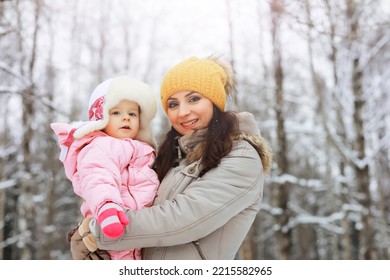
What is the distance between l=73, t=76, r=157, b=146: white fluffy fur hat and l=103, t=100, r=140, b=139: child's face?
0.03 metres

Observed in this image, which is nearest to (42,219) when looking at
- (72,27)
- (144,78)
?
(144,78)

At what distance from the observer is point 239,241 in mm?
1777

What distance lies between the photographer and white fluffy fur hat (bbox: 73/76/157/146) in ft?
5.96

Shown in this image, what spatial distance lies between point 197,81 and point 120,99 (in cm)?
32

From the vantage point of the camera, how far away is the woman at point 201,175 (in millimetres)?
1566

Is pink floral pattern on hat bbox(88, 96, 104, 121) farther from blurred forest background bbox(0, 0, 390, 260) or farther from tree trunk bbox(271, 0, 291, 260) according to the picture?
tree trunk bbox(271, 0, 291, 260)

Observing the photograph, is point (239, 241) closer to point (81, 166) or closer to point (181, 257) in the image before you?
point (181, 257)

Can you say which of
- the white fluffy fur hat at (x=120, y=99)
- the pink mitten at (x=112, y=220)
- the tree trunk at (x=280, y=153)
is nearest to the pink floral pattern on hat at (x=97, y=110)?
the white fluffy fur hat at (x=120, y=99)

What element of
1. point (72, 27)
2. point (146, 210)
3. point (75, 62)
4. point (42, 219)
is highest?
point (72, 27)

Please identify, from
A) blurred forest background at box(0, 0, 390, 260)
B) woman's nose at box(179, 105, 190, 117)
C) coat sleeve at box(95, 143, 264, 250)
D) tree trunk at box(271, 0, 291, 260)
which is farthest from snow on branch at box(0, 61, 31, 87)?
coat sleeve at box(95, 143, 264, 250)

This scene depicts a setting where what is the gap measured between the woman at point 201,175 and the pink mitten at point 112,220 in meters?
0.06

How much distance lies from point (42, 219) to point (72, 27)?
9.70m

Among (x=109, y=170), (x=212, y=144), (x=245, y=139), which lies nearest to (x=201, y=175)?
(x=212, y=144)

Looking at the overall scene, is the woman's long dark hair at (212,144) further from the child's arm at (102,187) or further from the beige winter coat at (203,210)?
the child's arm at (102,187)
